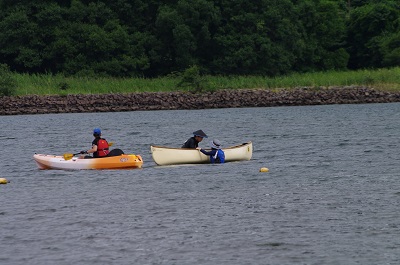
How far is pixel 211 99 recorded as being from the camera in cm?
8125

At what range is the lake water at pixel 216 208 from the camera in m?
21.4

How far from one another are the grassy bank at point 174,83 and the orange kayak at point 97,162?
45420 mm

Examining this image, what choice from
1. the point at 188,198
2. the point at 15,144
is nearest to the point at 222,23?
the point at 15,144

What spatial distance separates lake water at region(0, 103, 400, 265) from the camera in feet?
70.1

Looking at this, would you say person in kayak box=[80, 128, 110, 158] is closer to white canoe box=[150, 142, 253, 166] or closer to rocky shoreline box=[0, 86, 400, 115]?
white canoe box=[150, 142, 253, 166]

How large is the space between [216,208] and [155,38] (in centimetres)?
6682

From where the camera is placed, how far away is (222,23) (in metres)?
94.1

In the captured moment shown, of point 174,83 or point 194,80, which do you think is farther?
point 174,83

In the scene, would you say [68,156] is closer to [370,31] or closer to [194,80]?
[194,80]

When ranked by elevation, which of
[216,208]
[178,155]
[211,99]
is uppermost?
[216,208]

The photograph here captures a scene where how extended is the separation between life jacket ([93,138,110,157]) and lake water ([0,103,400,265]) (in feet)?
2.23

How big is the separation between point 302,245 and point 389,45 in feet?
245

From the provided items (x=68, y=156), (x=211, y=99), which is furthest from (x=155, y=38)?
(x=68, y=156)

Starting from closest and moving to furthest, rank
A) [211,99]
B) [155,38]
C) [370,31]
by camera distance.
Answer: [211,99]
[155,38]
[370,31]
